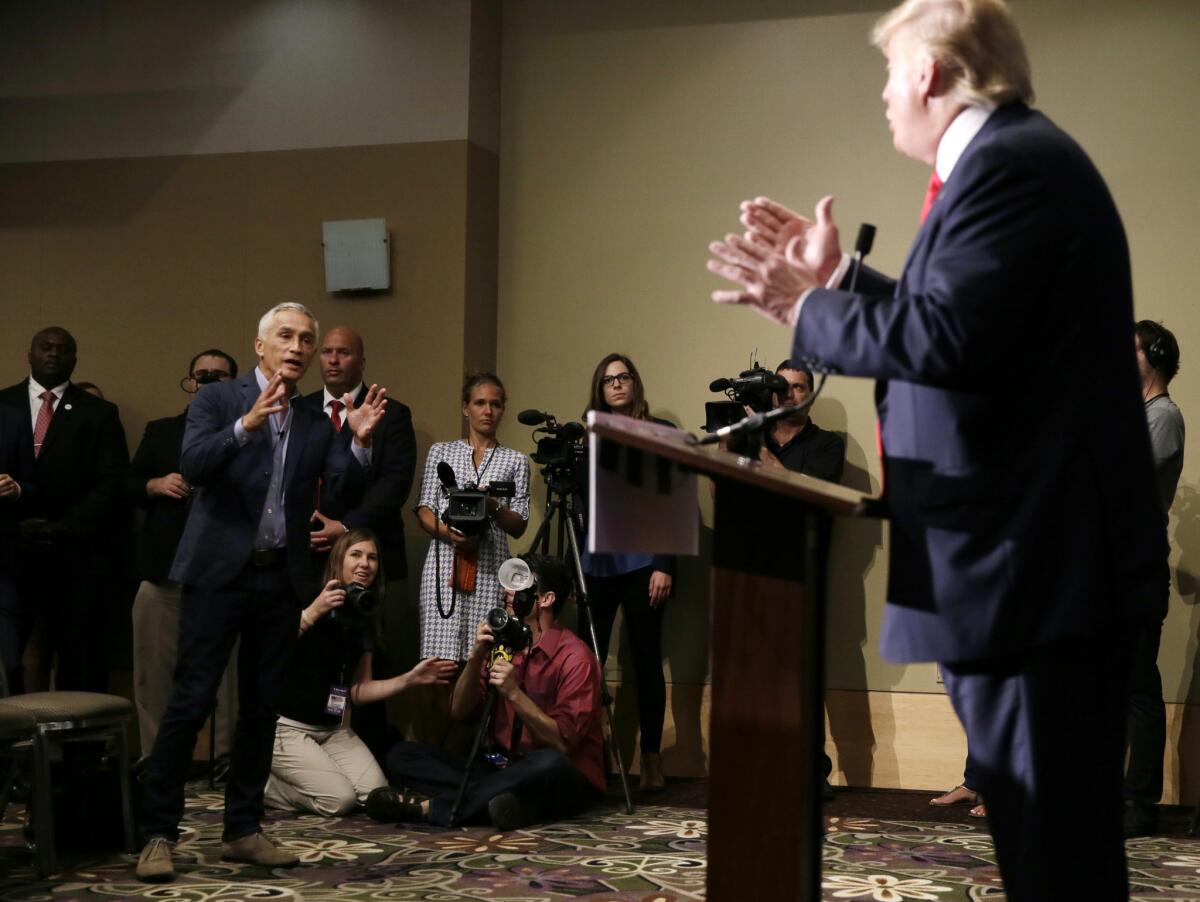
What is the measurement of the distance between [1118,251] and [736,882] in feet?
2.95

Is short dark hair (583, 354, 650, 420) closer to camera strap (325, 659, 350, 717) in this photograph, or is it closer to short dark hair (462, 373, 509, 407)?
short dark hair (462, 373, 509, 407)

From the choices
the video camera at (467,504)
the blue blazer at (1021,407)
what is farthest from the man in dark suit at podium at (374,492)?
the blue blazer at (1021,407)

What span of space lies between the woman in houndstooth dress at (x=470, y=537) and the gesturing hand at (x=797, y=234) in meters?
3.24

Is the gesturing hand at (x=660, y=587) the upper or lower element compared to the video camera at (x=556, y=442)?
lower

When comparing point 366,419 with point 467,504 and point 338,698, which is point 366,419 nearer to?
point 467,504

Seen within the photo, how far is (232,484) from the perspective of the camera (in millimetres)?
3725

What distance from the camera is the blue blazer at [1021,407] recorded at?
1.54 meters

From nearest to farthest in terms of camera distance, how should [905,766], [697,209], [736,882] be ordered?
1. [736,882]
2. [905,766]
3. [697,209]

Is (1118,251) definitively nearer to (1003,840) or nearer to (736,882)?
(1003,840)

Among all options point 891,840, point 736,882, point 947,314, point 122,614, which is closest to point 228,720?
point 122,614

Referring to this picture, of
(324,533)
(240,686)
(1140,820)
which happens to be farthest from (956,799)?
(240,686)

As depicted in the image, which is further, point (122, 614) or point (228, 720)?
point (122, 614)

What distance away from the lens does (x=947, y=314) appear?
60.7 inches

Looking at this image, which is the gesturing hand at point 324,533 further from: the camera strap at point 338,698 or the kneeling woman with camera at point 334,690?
the camera strap at point 338,698
